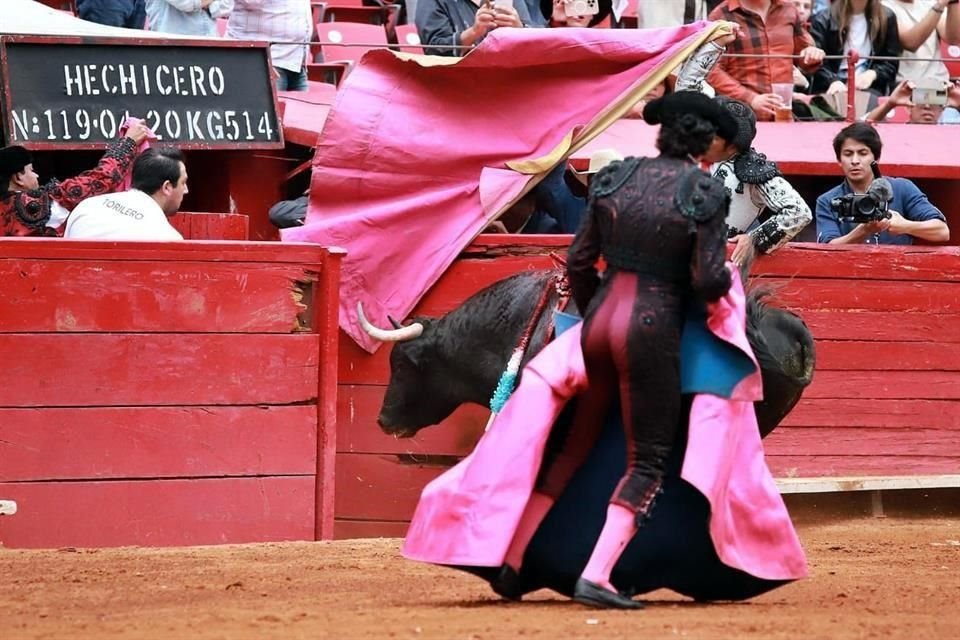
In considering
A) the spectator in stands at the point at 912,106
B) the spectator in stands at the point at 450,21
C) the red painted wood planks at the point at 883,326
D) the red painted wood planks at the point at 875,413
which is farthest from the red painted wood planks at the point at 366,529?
the spectator in stands at the point at 912,106

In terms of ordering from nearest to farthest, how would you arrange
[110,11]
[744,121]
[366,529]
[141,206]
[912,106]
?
[744,121] < [141,206] < [366,529] < [912,106] < [110,11]

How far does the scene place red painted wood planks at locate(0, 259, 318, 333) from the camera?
23.7 feet

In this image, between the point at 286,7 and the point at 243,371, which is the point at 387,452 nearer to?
the point at 243,371

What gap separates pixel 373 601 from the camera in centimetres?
559

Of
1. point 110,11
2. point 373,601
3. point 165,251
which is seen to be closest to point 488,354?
point 165,251

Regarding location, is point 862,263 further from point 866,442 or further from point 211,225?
point 211,225

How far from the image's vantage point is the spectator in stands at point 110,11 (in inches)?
435

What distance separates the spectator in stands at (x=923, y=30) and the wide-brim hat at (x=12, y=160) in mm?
5393

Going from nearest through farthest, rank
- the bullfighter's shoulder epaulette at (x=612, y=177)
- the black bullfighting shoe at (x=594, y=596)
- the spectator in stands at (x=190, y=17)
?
the black bullfighting shoe at (x=594, y=596)
the bullfighter's shoulder epaulette at (x=612, y=177)
the spectator in stands at (x=190, y=17)

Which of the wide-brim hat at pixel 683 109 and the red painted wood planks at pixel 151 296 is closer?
the wide-brim hat at pixel 683 109

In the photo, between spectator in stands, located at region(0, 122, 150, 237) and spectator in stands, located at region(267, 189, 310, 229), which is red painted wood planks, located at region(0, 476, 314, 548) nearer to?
spectator in stands, located at region(0, 122, 150, 237)

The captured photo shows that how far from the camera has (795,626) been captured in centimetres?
491

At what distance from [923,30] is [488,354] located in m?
4.81

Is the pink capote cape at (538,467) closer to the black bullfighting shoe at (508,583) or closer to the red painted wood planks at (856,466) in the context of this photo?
the black bullfighting shoe at (508,583)
